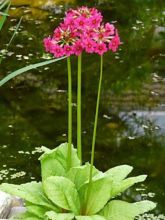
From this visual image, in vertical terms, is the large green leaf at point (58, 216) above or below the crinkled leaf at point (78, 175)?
below

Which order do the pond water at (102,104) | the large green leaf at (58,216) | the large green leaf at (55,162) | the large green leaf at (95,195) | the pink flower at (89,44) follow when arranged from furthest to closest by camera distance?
1. the pond water at (102,104)
2. the large green leaf at (55,162)
3. the large green leaf at (95,195)
4. the large green leaf at (58,216)
5. the pink flower at (89,44)

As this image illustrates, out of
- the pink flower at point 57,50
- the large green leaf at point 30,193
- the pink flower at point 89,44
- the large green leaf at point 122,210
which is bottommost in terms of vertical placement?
the large green leaf at point 122,210

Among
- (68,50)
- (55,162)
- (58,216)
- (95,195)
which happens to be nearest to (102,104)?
(55,162)

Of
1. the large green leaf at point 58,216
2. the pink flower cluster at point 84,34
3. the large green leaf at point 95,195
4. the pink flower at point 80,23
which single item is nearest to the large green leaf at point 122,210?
the large green leaf at point 95,195

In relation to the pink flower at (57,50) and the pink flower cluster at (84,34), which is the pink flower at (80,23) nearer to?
the pink flower cluster at (84,34)

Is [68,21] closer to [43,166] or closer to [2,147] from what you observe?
[43,166]

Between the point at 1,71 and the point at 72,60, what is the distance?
33.0 inches

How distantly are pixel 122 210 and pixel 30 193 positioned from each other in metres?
0.46

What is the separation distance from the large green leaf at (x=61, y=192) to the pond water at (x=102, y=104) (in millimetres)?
1185

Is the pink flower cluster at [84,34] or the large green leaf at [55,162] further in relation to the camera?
the large green leaf at [55,162]

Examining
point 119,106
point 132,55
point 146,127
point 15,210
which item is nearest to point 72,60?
point 132,55

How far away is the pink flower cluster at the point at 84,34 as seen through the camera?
2.80 m

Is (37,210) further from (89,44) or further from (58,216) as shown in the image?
(89,44)

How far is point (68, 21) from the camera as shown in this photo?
2861 millimetres
